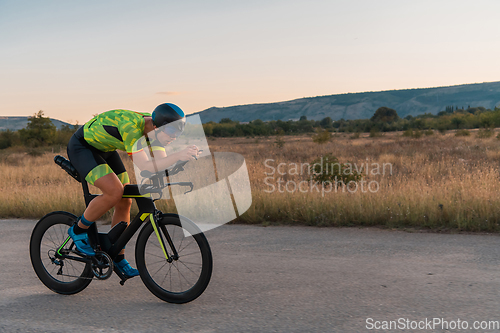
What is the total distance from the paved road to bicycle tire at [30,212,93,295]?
0.12 m

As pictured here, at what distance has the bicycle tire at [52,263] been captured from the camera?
166 inches

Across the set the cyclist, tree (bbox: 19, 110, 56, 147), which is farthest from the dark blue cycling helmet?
tree (bbox: 19, 110, 56, 147)

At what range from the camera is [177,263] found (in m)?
3.94

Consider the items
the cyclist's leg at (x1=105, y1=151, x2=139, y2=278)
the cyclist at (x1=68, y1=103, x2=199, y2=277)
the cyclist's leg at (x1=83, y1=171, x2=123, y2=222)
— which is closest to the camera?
the cyclist at (x1=68, y1=103, x2=199, y2=277)

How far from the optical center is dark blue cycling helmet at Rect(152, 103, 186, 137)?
3.63 meters

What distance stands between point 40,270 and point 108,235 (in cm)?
92

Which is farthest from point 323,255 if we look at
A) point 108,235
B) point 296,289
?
point 108,235

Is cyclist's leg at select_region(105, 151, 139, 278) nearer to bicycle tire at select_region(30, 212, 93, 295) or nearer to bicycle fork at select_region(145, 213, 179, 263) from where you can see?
bicycle tire at select_region(30, 212, 93, 295)

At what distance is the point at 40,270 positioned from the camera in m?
4.36

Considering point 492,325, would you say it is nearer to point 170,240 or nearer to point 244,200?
point 170,240

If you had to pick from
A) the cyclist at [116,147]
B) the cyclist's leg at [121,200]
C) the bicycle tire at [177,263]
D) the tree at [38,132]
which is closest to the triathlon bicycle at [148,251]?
the bicycle tire at [177,263]

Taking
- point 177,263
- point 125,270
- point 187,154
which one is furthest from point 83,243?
point 187,154

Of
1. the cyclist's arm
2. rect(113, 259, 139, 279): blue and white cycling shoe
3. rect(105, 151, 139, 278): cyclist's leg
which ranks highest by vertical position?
the cyclist's arm

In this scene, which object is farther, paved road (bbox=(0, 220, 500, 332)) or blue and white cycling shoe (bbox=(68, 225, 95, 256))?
blue and white cycling shoe (bbox=(68, 225, 95, 256))
